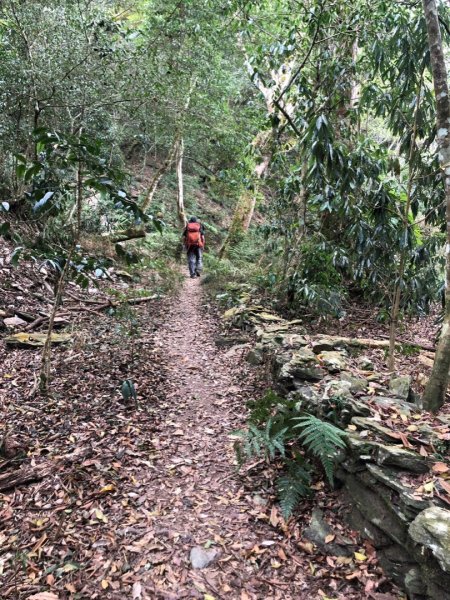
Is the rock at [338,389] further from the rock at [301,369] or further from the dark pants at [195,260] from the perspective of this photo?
the dark pants at [195,260]

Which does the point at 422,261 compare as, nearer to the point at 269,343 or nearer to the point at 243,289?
the point at 269,343

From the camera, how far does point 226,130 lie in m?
12.6

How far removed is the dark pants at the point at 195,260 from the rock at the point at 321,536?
8.95m

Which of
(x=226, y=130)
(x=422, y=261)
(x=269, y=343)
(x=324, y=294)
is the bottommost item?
(x=269, y=343)

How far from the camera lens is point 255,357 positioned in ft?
19.0

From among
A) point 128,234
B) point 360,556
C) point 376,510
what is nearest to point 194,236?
point 128,234

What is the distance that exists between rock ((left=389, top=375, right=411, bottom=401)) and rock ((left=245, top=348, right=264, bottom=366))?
2002mm

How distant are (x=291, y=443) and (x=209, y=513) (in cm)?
99

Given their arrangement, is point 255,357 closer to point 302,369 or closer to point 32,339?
point 302,369

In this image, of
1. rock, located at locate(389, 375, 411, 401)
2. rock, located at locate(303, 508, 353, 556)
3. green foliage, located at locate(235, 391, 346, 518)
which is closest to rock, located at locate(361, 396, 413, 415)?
rock, located at locate(389, 375, 411, 401)

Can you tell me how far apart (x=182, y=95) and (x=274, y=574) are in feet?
36.9

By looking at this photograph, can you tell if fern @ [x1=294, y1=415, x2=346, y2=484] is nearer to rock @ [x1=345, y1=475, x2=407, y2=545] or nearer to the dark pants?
rock @ [x1=345, y1=475, x2=407, y2=545]

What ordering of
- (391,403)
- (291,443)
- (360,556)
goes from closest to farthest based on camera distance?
(360,556)
(391,403)
(291,443)

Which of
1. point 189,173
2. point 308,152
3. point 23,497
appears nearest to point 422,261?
point 308,152
